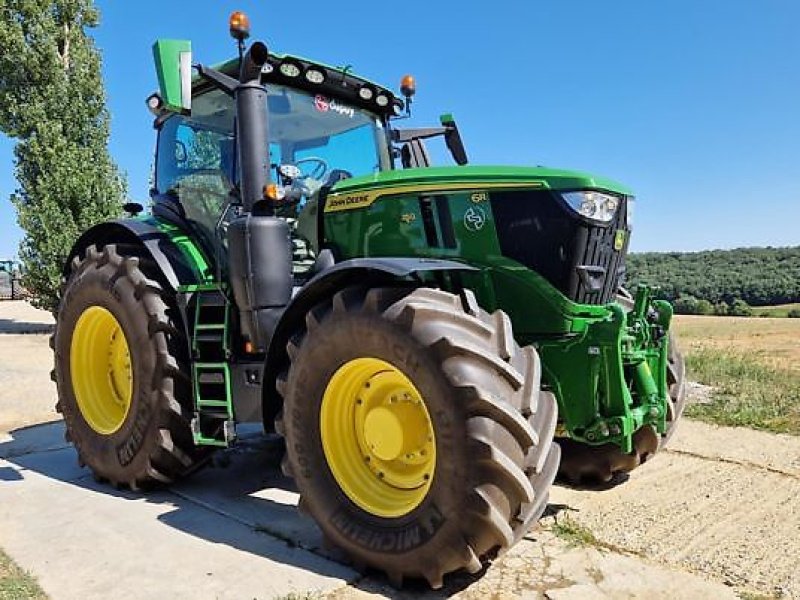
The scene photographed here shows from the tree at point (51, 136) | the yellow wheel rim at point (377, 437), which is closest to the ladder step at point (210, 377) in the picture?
the yellow wheel rim at point (377, 437)

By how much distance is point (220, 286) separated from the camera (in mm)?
4180

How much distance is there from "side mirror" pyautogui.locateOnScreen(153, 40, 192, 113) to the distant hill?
2313cm

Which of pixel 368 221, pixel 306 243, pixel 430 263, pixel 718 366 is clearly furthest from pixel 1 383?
pixel 718 366

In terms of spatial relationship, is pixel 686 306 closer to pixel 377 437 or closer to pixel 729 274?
pixel 729 274

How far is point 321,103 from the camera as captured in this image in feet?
15.1

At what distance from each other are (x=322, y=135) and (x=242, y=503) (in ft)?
8.02

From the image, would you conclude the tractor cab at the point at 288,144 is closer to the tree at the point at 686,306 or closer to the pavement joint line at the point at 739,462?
the pavement joint line at the point at 739,462

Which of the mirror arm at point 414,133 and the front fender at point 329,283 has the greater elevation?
the mirror arm at point 414,133

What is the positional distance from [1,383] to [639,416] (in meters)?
8.51

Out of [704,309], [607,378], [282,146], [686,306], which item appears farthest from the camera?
[686,306]

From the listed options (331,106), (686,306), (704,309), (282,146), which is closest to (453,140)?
(331,106)

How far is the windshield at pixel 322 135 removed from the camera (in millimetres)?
4387

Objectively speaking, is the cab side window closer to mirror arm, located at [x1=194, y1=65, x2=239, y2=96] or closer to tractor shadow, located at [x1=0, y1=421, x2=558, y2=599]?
mirror arm, located at [x1=194, y1=65, x2=239, y2=96]

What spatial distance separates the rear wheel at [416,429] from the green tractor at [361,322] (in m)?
0.01
